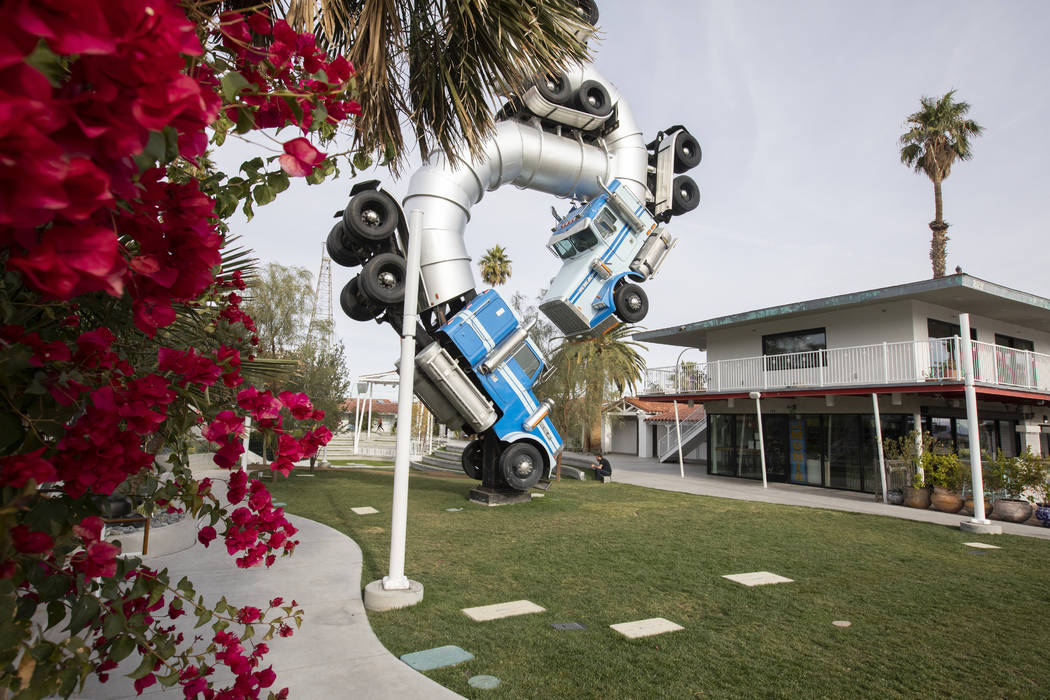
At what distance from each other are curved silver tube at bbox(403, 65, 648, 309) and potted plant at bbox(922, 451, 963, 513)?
30.8 ft

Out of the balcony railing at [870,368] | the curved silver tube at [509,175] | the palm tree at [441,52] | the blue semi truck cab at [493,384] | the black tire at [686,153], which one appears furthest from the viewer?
the balcony railing at [870,368]

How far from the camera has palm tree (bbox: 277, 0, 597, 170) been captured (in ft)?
10.5

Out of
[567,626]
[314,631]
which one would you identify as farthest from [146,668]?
[567,626]

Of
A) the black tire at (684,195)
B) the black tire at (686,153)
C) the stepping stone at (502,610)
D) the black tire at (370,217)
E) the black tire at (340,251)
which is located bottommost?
the stepping stone at (502,610)

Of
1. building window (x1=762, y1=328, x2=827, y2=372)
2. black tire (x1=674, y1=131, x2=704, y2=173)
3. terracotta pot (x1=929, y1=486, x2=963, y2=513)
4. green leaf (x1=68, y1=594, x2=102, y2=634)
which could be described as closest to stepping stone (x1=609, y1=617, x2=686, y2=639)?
green leaf (x1=68, y1=594, x2=102, y2=634)

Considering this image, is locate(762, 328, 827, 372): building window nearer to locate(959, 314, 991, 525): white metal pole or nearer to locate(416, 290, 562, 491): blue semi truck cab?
locate(959, 314, 991, 525): white metal pole

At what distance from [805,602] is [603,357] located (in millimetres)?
17690

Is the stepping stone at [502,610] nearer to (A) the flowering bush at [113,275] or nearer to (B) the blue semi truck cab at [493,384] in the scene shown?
(A) the flowering bush at [113,275]

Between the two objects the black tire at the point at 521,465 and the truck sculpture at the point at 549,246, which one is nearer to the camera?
the truck sculpture at the point at 549,246

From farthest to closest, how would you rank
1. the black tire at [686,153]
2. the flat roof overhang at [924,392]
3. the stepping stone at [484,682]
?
the flat roof overhang at [924,392] < the black tire at [686,153] < the stepping stone at [484,682]

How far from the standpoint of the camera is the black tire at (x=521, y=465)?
440 inches

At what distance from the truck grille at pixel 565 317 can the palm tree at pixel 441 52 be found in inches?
267

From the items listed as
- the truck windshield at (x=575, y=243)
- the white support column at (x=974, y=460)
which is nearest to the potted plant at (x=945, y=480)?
the white support column at (x=974, y=460)

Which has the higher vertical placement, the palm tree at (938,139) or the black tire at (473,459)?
the palm tree at (938,139)
